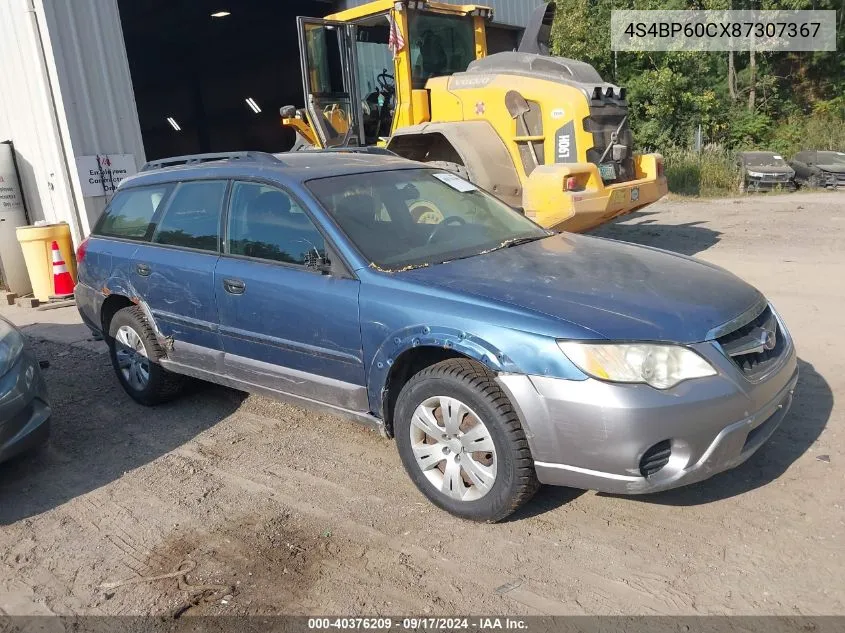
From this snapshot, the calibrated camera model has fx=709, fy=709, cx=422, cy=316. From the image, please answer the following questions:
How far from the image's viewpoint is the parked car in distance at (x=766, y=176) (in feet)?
58.7

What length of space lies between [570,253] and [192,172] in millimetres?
2625

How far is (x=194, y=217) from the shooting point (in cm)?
469

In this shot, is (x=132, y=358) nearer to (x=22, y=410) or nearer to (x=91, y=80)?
(x=22, y=410)

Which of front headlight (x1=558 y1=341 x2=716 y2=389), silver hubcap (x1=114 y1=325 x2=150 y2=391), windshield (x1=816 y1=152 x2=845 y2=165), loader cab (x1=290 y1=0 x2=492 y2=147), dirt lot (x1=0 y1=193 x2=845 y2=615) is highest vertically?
loader cab (x1=290 y1=0 x2=492 y2=147)

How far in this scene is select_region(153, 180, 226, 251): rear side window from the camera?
4.52 metres

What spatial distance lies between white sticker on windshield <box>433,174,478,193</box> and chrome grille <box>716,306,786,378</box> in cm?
200

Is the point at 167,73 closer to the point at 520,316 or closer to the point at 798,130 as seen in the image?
the point at 520,316

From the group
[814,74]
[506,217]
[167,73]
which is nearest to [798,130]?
[814,74]

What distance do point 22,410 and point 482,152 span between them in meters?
5.55

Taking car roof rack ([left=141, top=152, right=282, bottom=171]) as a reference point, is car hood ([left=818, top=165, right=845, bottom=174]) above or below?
below

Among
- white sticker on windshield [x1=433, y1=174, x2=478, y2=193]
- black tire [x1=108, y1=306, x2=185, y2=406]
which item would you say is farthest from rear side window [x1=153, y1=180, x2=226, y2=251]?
white sticker on windshield [x1=433, y1=174, x2=478, y2=193]

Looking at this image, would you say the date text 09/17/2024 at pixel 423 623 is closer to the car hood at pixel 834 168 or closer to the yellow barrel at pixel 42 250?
the yellow barrel at pixel 42 250

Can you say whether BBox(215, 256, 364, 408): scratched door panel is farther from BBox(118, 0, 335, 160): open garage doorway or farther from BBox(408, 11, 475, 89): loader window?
BBox(118, 0, 335, 160): open garage doorway

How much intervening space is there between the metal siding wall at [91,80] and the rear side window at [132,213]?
14.6 ft
